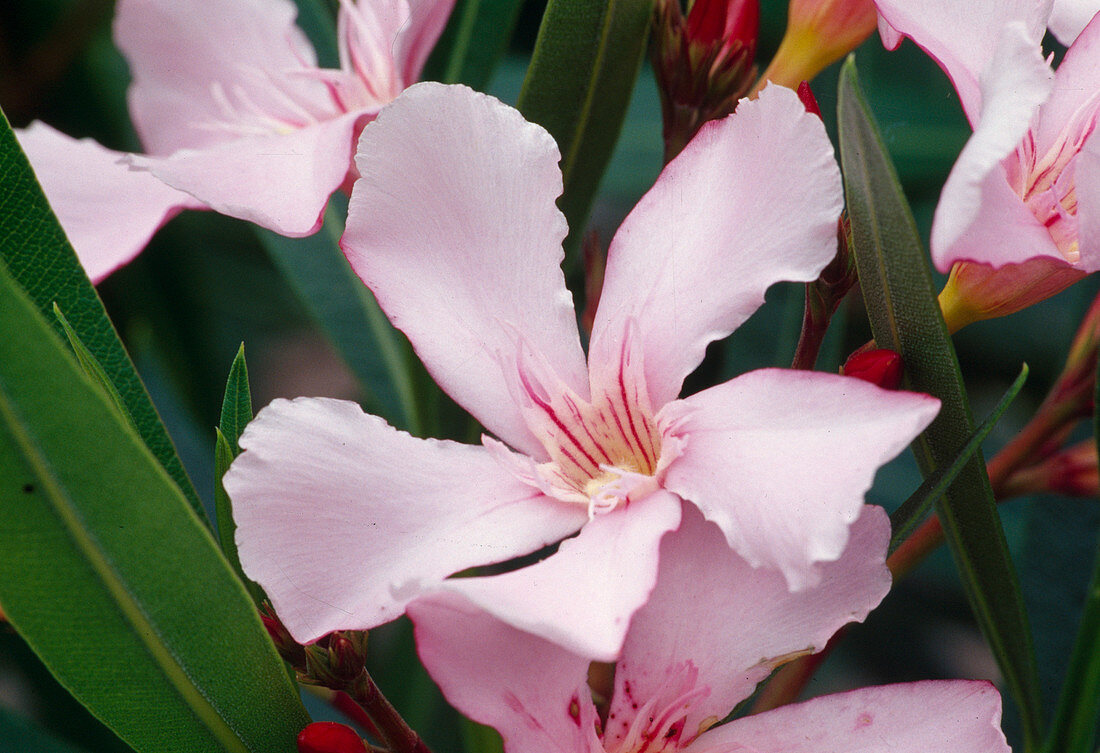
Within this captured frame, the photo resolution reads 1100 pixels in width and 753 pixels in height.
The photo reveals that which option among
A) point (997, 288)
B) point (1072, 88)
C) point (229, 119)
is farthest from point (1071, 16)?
point (229, 119)

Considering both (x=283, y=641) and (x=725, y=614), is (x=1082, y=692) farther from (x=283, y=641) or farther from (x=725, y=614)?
(x=283, y=641)

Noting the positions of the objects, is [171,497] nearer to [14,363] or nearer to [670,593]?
[14,363]

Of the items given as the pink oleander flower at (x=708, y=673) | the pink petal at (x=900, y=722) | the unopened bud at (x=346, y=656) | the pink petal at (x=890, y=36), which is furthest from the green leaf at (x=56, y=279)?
the pink petal at (x=890, y=36)

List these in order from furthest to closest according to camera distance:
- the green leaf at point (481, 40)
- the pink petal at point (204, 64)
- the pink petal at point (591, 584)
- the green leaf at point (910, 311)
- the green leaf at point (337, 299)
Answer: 1. the green leaf at point (337, 299)
2. the green leaf at point (481, 40)
3. the pink petal at point (204, 64)
4. the green leaf at point (910, 311)
5. the pink petal at point (591, 584)

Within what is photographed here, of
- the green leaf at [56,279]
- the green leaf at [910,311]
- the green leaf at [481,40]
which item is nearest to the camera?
the green leaf at [910,311]

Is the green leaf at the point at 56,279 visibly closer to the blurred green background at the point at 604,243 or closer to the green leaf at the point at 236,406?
the green leaf at the point at 236,406

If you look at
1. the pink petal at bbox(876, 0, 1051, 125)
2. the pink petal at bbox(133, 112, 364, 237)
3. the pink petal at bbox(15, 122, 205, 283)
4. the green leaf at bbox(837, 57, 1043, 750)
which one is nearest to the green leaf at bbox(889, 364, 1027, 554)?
the green leaf at bbox(837, 57, 1043, 750)

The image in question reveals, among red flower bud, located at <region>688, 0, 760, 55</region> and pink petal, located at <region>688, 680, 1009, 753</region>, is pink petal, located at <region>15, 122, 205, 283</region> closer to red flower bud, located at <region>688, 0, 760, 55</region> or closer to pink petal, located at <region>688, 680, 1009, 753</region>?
red flower bud, located at <region>688, 0, 760, 55</region>

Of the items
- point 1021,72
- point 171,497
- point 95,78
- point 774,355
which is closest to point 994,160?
point 1021,72
